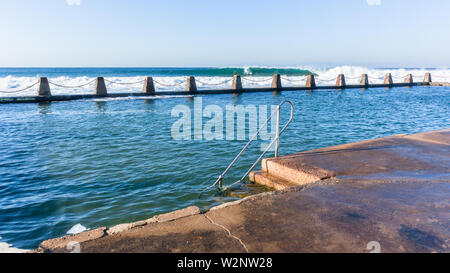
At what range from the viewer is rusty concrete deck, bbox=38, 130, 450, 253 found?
8.34ft

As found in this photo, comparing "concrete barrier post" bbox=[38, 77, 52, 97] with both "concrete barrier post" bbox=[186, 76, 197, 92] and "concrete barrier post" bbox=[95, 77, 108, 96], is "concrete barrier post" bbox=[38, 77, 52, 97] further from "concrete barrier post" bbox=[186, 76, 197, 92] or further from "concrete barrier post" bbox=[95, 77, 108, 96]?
"concrete barrier post" bbox=[186, 76, 197, 92]

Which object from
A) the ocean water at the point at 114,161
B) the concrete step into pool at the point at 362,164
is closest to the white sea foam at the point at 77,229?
the ocean water at the point at 114,161

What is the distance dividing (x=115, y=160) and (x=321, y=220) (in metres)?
5.45

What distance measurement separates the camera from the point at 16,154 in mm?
7457

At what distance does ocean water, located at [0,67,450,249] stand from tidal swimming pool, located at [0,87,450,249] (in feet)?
0.06

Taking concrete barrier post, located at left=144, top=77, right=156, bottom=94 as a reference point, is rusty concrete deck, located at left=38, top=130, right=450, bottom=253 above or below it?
below

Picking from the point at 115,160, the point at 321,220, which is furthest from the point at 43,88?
the point at 321,220

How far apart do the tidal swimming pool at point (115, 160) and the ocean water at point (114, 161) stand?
19 mm

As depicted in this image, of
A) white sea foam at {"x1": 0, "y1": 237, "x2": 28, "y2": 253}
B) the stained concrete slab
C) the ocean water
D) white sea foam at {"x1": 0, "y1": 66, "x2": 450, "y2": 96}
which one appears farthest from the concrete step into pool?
white sea foam at {"x1": 0, "y1": 66, "x2": 450, "y2": 96}

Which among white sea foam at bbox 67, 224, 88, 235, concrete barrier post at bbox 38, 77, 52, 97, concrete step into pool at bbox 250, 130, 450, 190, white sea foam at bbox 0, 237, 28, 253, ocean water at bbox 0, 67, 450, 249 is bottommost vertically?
white sea foam at bbox 0, 237, 28, 253

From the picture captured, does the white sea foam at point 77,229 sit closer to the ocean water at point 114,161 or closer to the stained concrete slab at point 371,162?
the ocean water at point 114,161

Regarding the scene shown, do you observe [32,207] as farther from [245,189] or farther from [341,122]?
[341,122]

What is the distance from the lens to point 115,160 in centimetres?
699

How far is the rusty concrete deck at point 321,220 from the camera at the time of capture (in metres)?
2.54
